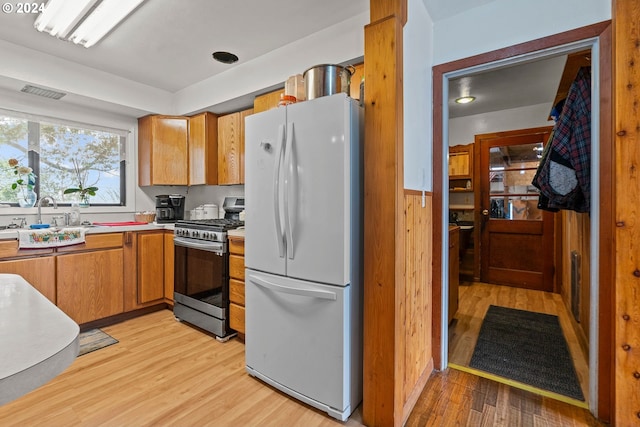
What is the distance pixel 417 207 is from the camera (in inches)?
71.7

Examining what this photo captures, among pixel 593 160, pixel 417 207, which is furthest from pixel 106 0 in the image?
pixel 593 160

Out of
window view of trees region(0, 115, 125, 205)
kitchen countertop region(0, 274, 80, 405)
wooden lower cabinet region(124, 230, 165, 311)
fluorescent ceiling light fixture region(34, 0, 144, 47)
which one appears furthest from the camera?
wooden lower cabinet region(124, 230, 165, 311)

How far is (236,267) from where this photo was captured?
7.98 feet

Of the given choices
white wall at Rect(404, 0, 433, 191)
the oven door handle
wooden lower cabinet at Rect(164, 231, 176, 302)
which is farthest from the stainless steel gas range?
white wall at Rect(404, 0, 433, 191)

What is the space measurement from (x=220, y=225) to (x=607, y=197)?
2.48m

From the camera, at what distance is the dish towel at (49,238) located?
2.35 m

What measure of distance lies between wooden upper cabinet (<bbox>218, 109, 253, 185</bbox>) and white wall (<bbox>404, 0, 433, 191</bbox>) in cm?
186

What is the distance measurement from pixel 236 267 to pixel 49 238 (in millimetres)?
1502

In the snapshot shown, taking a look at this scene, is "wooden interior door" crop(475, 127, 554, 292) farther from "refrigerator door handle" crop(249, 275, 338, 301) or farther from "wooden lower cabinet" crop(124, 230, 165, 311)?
"wooden lower cabinet" crop(124, 230, 165, 311)

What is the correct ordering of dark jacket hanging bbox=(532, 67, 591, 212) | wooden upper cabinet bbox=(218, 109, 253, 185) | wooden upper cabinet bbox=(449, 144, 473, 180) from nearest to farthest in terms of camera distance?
dark jacket hanging bbox=(532, 67, 591, 212) < wooden upper cabinet bbox=(218, 109, 253, 185) < wooden upper cabinet bbox=(449, 144, 473, 180)

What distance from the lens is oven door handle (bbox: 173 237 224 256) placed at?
249 centimetres

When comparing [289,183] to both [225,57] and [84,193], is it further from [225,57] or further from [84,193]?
[84,193]

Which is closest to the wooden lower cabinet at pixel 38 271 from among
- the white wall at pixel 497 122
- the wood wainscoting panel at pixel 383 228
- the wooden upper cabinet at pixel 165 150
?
the wooden upper cabinet at pixel 165 150

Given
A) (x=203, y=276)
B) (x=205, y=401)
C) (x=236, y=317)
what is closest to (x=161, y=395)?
(x=205, y=401)
